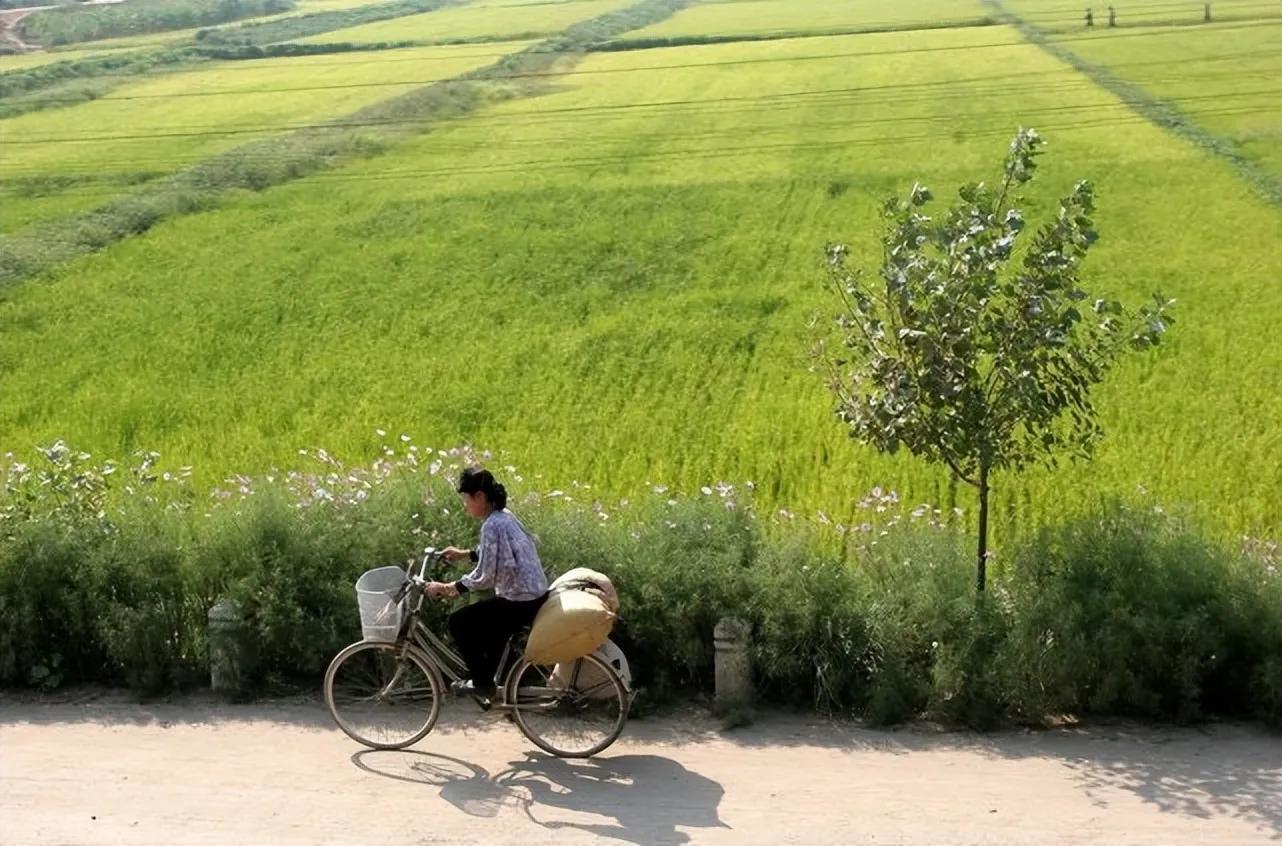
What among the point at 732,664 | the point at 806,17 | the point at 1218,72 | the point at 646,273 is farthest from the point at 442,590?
the point at 806,17

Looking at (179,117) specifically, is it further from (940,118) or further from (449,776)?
(449,776)

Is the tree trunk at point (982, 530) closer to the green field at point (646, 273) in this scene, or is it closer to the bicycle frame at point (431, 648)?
the bicycle frame at point (431, 648)

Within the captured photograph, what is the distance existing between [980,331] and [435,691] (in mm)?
3441

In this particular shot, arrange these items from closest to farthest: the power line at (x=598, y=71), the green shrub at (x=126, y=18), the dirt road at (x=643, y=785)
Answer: the dirt road at (x=643, y=785) < the power line at (x=598, y=71) < the green shrub at (x=126, y=18)

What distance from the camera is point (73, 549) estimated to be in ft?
27.6

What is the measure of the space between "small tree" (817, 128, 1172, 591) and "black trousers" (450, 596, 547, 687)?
2.31 meters

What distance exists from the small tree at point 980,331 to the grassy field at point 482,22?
28.0 m

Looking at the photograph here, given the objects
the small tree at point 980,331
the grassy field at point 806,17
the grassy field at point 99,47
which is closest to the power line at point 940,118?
the grassy field at point 99,47

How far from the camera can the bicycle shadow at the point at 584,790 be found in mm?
6438

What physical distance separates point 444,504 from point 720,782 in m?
2.52

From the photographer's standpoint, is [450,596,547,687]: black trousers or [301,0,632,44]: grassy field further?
[301,0,632,44]: grassy field

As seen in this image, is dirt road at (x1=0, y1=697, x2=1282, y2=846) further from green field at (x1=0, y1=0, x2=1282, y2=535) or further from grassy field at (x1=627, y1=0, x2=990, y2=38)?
grassy field at (x1=627, y1=0, x2=990, y2=38)

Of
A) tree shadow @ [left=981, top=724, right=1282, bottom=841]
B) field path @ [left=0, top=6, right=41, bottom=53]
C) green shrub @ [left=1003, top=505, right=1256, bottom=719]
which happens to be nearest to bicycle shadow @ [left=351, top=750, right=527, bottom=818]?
tree shadow @ [left=981, top=724, right=1282, bottom=841]

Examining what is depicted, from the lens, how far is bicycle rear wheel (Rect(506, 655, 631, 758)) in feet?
22.9
